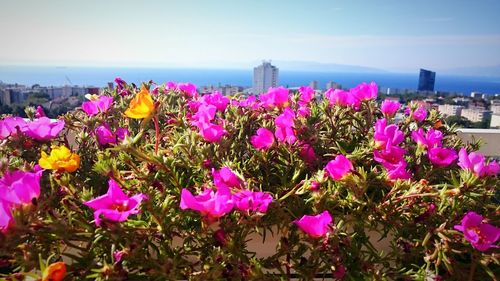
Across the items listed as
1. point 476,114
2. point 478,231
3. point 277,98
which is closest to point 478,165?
point 478,231

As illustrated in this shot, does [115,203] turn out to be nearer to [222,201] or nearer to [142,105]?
[222,201]

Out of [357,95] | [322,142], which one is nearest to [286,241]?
[322,142]

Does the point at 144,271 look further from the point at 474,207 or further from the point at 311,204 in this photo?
the point at 474,207

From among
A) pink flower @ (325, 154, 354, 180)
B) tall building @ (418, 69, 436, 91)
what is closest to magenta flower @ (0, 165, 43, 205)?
pink flower @ (325, 154, 354, 180)

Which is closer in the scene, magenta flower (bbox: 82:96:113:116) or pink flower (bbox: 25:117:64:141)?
pink flower (bbox: 25:117:64:141)

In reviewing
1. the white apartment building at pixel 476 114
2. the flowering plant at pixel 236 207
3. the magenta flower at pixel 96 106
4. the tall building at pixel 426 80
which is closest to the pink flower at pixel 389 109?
the flowering plant at pixel 236 207

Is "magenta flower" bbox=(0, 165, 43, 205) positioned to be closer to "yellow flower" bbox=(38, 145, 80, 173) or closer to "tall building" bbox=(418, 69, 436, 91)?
"yellow flower" bbox=(38, 145, 80, 173)
